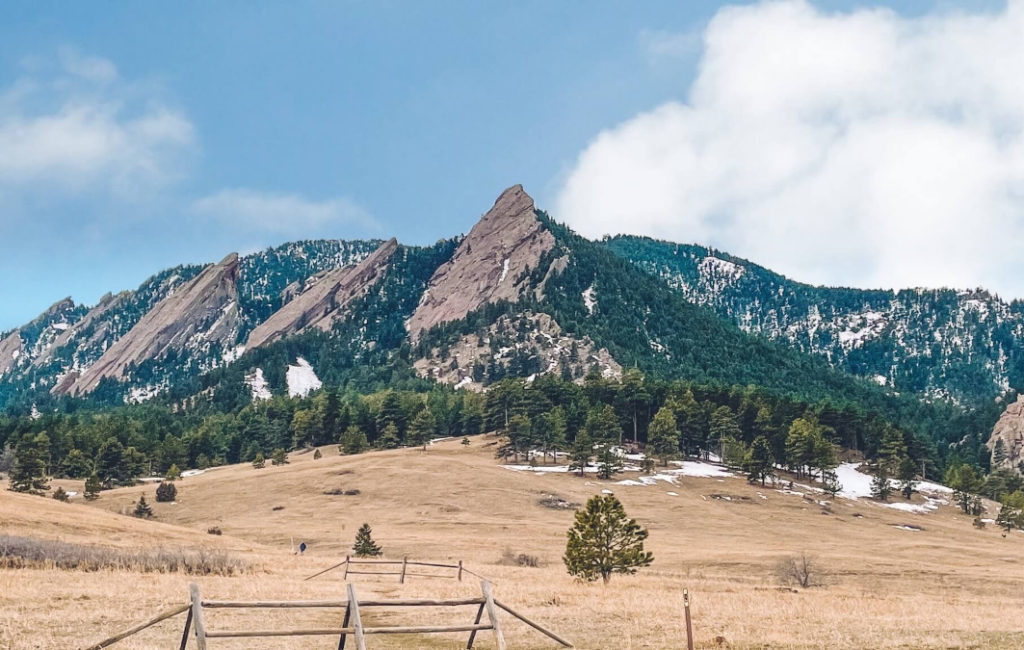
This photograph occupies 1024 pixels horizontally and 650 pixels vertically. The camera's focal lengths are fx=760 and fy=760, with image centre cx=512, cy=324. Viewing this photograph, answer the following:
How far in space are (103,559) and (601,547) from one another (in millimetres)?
24356

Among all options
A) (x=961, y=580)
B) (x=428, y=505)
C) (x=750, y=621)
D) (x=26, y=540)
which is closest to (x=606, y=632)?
(x=750, y=621)

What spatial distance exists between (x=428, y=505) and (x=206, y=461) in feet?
246

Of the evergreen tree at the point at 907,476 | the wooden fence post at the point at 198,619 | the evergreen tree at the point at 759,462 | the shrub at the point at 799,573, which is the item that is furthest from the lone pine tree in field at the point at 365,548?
the evergreen tree at the point at 907,476

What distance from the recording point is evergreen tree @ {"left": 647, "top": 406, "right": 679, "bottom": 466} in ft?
428

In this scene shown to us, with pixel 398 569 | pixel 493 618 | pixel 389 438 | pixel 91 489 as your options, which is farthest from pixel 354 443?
pixel 493 618

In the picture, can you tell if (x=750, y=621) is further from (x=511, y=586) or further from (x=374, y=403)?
(x=374, y=403)

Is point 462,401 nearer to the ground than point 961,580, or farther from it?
farther from it

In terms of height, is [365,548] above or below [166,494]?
above

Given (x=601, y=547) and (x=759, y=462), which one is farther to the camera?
(x=759, y=462)

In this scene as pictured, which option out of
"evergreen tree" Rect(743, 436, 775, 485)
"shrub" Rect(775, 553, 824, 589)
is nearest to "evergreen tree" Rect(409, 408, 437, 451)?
"evergreen tree" Rect(743, 436, 775, 485)

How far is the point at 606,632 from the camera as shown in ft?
71.9

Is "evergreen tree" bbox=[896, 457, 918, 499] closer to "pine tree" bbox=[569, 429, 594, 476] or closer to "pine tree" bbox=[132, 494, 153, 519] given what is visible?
"pine tree" bbox=[569, 429, 594, 476]

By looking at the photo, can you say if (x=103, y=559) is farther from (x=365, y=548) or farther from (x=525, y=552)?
(x=525, y=552)

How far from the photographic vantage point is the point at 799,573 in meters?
50.9
